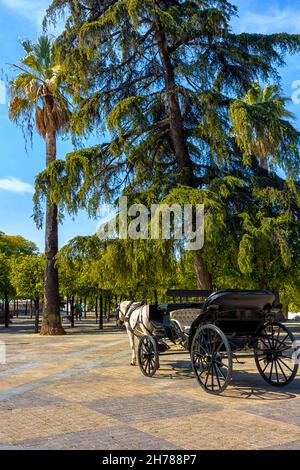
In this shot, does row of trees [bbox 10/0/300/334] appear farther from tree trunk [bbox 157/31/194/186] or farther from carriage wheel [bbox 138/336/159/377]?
carriage wheel [bbox 138/336/159/377]

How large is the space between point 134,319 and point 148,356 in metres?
1.37

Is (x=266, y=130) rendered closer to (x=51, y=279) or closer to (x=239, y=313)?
(x=239, y=313)

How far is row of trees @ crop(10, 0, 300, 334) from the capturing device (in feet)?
47.9

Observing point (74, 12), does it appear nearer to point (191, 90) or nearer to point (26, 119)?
point (191, 90)

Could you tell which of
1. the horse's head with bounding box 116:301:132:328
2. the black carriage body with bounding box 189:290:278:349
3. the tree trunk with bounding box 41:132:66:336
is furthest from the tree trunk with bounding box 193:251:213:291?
the tree trunk with bounding box 41:132:66:336

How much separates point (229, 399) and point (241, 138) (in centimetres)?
814

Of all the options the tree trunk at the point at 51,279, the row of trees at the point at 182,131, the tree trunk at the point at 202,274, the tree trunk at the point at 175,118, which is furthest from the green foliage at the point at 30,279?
the tree trunk at the point at 175,118

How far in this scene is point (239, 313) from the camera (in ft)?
27.1

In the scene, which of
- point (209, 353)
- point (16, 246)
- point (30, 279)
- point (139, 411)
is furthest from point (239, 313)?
point (16, 246)

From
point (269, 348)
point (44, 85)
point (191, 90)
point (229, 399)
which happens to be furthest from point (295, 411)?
point (44, 85)

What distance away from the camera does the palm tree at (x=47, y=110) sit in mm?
24406

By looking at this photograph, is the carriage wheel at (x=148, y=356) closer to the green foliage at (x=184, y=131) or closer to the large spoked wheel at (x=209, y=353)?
the large spoked wheel at (x=209, y=353)

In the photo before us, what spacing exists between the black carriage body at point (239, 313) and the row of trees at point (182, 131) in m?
5.46

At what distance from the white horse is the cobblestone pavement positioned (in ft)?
2.60
